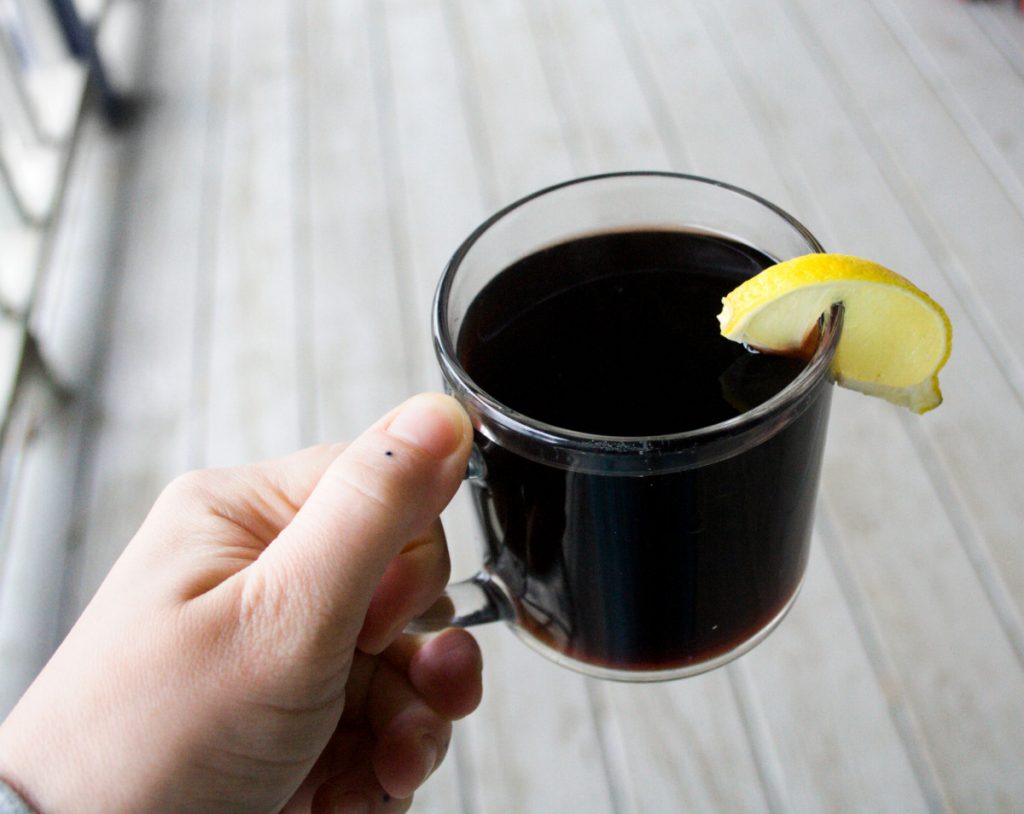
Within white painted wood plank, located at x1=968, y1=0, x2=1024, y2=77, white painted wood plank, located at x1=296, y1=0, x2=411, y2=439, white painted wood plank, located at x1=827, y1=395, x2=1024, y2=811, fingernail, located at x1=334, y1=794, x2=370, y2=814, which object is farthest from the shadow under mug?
white painted wood plank, located at x1=968, y1=0, x2=1024, y2=77

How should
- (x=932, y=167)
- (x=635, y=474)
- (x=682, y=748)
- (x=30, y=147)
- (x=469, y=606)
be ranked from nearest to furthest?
(x=635, y=474) → (x=469, y=606) → (x=682, y=748) → (x=932, y=167) → (x=30, y=147)

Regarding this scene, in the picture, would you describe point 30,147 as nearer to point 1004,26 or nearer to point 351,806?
point 351,806

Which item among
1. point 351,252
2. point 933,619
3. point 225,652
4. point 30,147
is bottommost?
point 933,619

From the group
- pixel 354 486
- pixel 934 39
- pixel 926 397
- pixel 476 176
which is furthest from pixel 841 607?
pixel 934 39

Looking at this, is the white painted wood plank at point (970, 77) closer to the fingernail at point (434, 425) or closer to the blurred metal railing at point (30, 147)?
the fingernail at point (434, 425)

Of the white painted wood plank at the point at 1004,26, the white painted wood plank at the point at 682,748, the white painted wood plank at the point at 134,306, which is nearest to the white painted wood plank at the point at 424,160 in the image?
the white painted wood plank at the point at 134,306

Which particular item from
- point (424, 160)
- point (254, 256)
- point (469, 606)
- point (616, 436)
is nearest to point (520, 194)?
point (424, 160)
